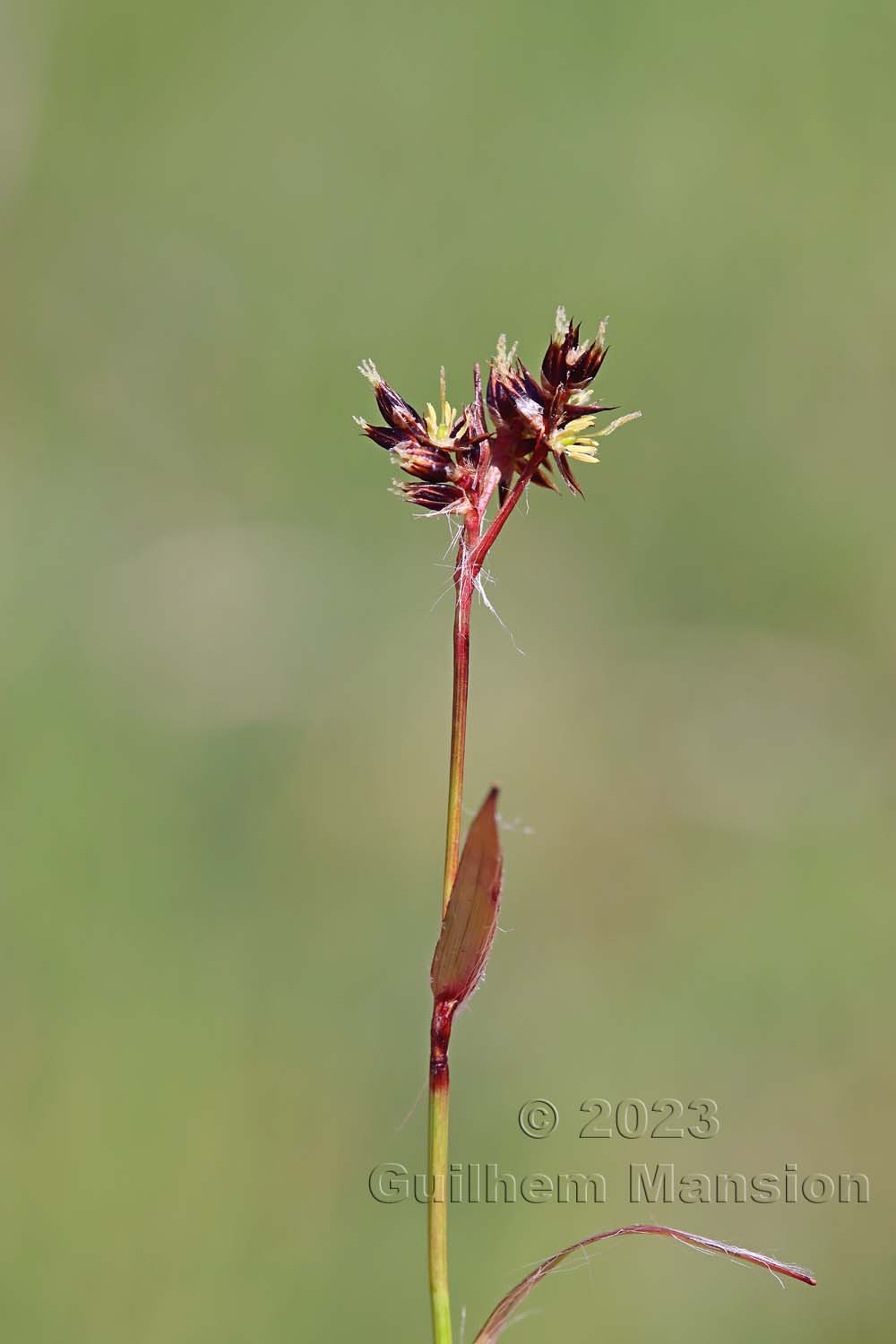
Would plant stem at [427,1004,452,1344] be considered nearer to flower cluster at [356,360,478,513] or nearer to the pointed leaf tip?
the pointed leaf tip

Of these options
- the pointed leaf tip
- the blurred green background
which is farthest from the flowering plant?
the blurred green background

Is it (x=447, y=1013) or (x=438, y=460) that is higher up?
(x=438, y=460)

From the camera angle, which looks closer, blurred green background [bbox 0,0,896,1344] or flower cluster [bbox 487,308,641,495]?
flower cluster [bbox 487,308,641,495]

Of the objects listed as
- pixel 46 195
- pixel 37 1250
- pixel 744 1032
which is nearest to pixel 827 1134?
pixel 744 1032

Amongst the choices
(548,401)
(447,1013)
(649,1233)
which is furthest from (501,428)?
(649,1233)

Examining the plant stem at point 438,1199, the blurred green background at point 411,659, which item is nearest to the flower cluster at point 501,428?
the plant stem at point 438,1199

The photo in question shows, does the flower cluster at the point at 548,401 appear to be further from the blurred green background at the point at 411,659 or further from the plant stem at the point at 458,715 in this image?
the blurred green background at the point at 411,659

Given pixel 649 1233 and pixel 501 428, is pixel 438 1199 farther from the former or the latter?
pixel 501 428
